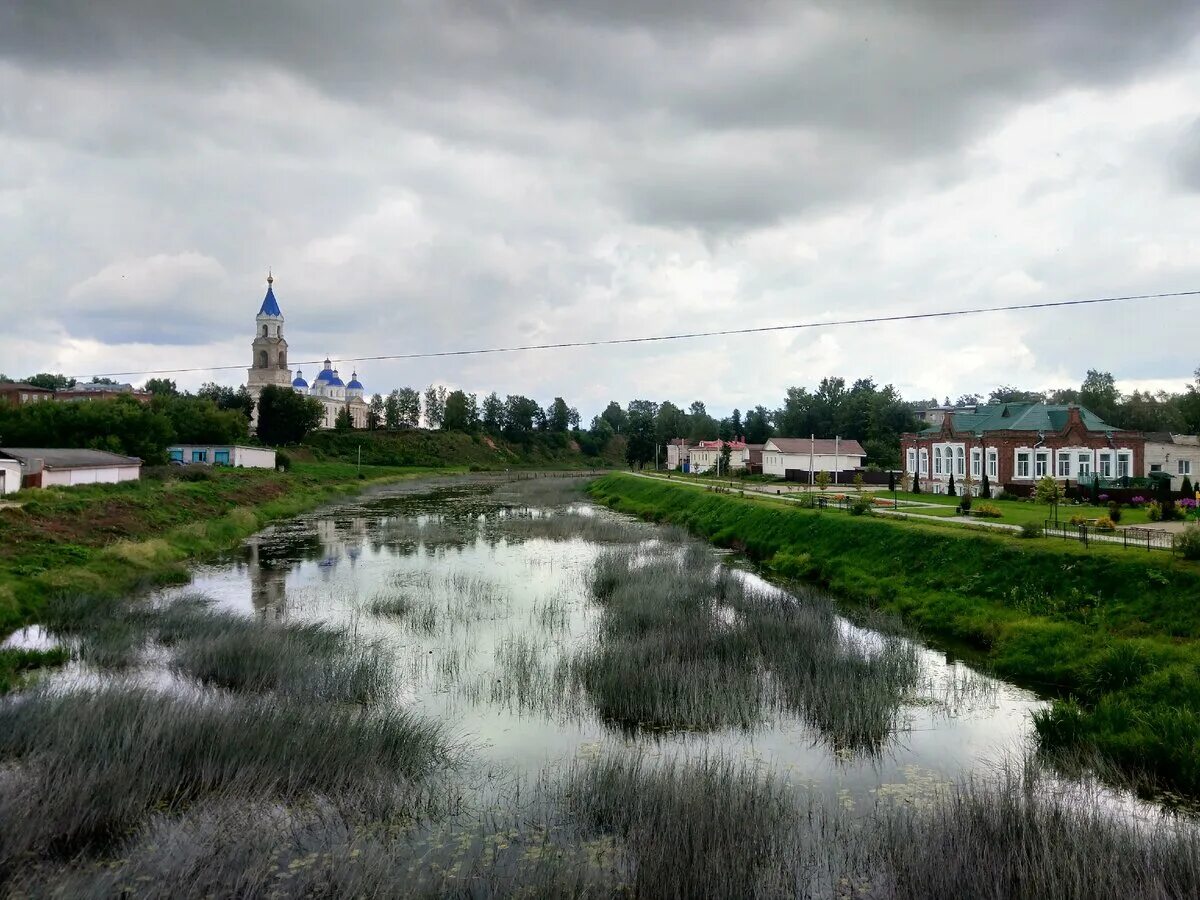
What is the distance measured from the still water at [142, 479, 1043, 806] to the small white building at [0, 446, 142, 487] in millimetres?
11527

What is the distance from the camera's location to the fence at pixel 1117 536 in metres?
18.6

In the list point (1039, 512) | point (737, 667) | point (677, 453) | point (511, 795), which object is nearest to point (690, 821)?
point (511, 795)

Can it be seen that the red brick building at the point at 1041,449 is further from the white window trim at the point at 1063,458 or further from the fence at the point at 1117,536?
the fence at the point at 1117,536

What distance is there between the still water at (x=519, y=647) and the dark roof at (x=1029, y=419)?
2241cm

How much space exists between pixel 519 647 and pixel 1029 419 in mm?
38553

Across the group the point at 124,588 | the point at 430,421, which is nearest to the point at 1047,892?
the point at 124,588

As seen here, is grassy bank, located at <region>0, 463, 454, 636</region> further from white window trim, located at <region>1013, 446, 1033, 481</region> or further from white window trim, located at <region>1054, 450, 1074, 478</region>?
white window trim, located at <region>1054, 450, 1074, 478</region>

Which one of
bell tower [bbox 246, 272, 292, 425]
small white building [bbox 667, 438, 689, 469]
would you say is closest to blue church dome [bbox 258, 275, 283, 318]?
bell tower [bbox 246, 272, 292, 425]

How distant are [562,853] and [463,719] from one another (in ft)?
15.0

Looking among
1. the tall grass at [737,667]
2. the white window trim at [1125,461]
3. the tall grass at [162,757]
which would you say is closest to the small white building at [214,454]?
the tall grass at [737,667]

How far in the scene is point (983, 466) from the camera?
42656 millimetres

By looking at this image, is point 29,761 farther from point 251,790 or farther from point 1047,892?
point 1047,892

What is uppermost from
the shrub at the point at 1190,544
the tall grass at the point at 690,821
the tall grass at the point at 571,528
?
the shrub at the point at 1190,544

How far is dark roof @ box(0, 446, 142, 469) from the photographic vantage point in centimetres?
3778
